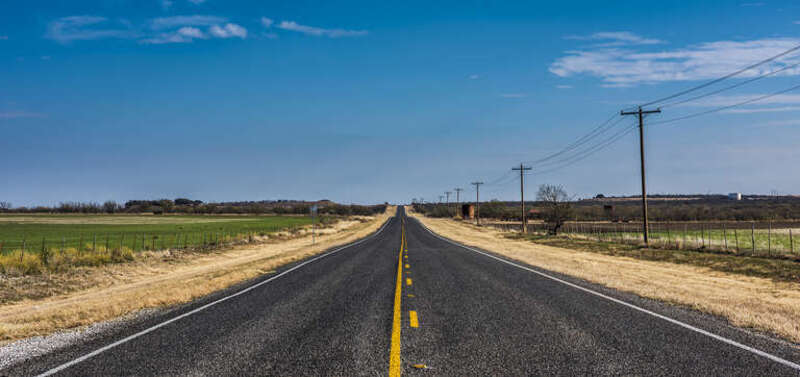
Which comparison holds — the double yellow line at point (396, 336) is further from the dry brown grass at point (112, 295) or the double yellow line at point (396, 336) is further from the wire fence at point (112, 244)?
the wire fence at point (112, 244)

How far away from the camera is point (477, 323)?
881 centimetres

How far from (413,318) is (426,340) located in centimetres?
175

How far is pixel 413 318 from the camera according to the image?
9312 mm

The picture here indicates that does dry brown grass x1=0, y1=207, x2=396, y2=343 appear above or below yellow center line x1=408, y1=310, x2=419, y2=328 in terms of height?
below

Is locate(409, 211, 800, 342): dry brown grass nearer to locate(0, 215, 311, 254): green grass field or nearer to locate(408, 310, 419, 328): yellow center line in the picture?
locate(408, 310, 419, 328): yellow center line

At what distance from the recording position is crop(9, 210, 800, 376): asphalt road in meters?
6.20

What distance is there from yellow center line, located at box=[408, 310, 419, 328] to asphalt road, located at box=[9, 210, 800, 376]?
2 centimetres

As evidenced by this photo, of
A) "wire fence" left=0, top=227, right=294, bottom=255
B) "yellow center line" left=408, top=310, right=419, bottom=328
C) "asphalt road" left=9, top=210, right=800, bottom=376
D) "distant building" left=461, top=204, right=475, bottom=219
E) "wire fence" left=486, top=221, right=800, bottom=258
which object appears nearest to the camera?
"asphalt road" left=9, top=210, right=800, bottom=376

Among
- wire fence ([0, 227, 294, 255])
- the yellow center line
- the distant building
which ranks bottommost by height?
wire fence ([0, 227, 294, 255])

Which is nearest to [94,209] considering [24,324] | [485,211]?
[485,211]

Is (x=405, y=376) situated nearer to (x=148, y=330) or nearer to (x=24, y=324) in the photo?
(x=148, y=330)

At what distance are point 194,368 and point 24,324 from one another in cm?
598

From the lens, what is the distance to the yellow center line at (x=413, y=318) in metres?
8.77

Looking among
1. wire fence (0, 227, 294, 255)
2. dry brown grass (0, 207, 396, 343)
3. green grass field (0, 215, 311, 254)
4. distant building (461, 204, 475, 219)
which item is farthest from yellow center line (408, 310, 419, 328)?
distant building (461, 204, 475, 219)
